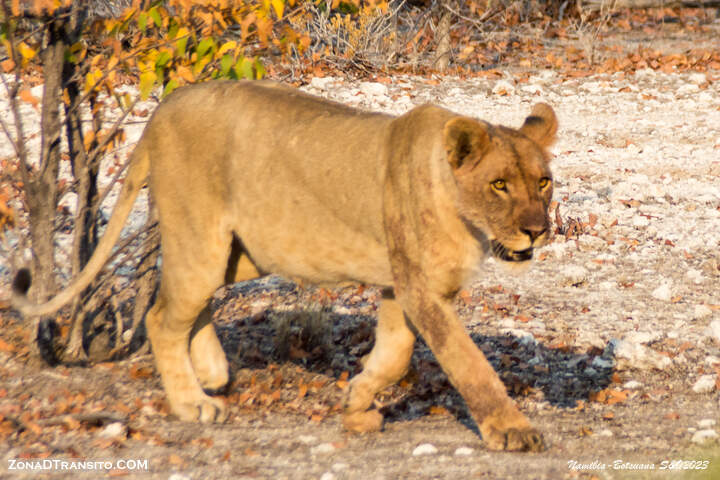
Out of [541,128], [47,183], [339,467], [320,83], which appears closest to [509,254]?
[541,128]

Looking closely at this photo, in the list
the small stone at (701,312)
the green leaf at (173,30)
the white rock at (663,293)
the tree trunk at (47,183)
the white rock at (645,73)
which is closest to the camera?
the green leaf at (173,30)

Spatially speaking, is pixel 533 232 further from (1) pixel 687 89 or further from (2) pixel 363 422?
(1) pixel 687 89

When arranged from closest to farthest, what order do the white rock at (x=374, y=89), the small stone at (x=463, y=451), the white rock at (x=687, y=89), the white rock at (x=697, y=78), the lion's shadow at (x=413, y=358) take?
the small stone at (x=463, y=451), the lion's shadow at (x=413, y=358), the white rock at (x=374, y=89), the white rock at (x=687, y=89), the white rock at (x=697, y=78)

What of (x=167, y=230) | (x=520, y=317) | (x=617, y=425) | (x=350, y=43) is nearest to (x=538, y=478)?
(x=617, y=425)

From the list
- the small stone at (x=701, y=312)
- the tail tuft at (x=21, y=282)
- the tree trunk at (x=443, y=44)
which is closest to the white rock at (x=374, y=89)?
the tree trunk at (x=443, y=44)

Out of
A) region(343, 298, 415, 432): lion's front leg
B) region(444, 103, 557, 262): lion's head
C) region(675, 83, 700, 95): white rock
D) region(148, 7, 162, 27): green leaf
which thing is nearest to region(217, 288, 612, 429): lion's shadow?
region(343, 298, 415, 432): lion's front leg

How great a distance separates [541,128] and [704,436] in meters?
1.36

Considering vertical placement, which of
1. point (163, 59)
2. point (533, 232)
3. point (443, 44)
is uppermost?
point (163, 59)

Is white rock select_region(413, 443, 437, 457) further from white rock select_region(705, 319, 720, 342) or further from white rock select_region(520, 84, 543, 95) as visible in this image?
white rock select_region(520, 84, 543, 95)

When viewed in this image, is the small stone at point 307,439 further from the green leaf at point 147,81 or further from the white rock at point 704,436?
the green leaf at point 147,81

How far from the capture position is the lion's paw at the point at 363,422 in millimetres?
4094

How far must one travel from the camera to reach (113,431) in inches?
158

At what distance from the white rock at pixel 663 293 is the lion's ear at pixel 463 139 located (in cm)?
291

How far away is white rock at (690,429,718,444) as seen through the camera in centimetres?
379
